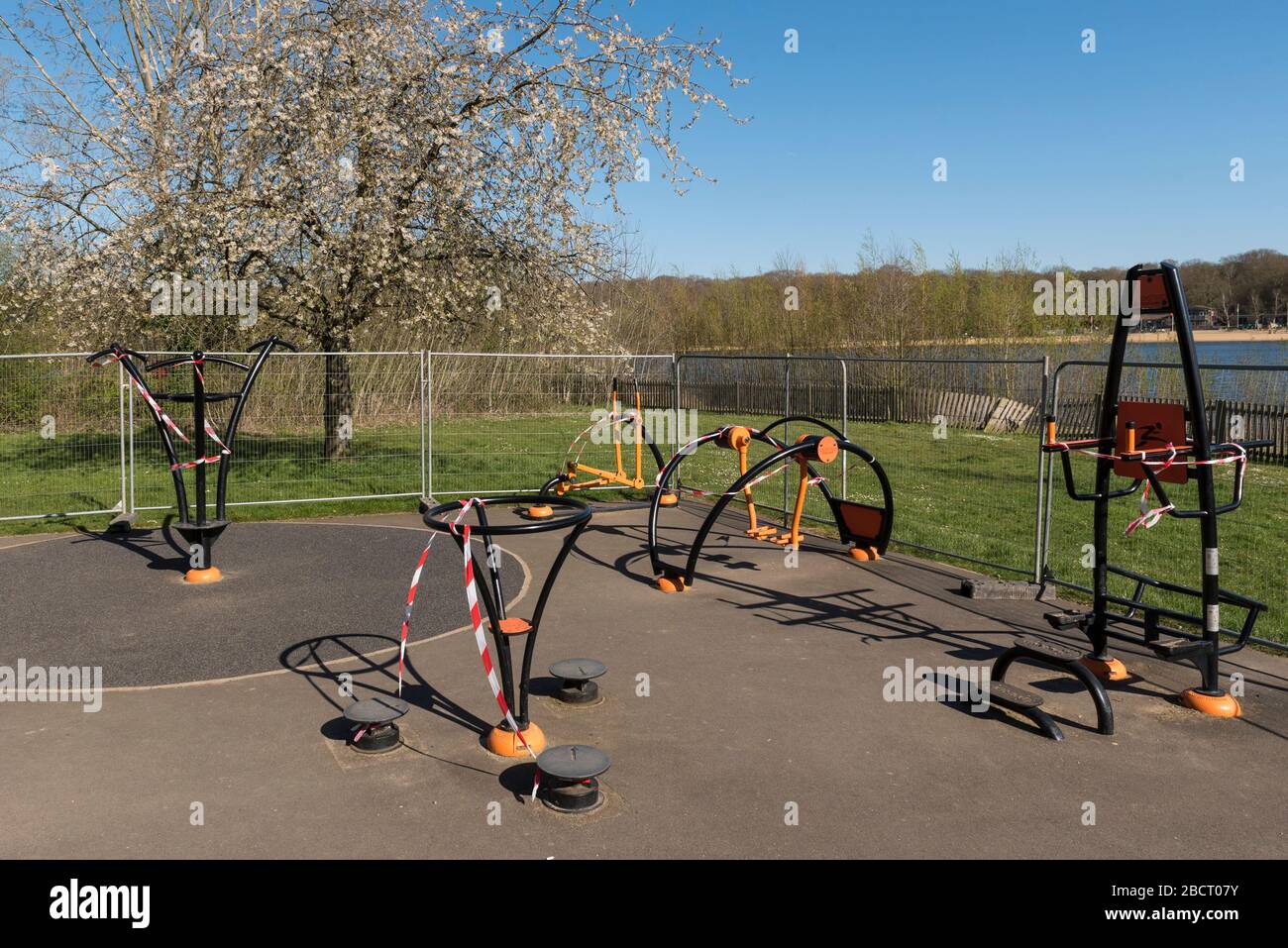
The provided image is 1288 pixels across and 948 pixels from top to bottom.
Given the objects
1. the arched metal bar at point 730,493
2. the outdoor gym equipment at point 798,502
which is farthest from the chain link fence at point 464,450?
the arched metal bar at point 730,493

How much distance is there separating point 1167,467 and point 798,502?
370 cm

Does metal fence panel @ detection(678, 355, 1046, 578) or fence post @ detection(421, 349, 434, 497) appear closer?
metal fence panel @ detection(678, 355, 1046, 578)

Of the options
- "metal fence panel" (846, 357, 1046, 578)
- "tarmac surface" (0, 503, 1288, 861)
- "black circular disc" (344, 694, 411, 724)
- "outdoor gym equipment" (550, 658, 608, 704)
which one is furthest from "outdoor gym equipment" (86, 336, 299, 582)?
"metal fence panel" (846, 357, 1046, 578)

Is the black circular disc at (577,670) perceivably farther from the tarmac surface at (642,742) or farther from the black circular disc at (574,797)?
the black circular disc at (574,797)

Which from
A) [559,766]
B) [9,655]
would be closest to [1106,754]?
[559,766]

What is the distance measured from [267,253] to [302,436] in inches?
111

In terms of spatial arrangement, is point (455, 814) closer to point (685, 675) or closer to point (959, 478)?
point (685, 675)

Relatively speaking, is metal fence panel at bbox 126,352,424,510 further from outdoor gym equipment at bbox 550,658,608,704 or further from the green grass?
outdoor gym equipment at bbox 550,658,608,704

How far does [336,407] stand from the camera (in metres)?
14.8

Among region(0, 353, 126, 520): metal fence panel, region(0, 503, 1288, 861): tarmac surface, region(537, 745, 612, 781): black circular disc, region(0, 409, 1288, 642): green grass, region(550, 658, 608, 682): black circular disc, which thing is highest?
region(0, 353, 126, 520): metal fence panel

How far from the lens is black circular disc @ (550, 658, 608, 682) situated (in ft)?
18.5

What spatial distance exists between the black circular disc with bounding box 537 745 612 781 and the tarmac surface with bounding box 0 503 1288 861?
0.21 m

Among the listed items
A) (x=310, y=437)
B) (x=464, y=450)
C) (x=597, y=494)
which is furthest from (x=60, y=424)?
(x=597, y=494)
